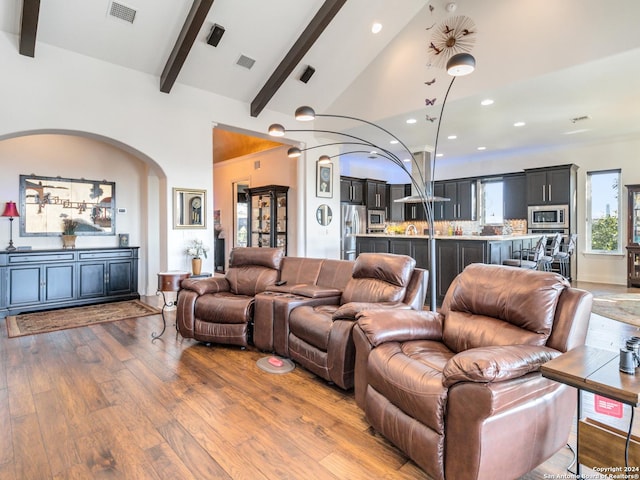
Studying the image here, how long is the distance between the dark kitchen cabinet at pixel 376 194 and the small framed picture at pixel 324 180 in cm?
249

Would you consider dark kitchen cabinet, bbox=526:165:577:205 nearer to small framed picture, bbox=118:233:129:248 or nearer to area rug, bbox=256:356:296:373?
area rug, bbox=256:356:296:373

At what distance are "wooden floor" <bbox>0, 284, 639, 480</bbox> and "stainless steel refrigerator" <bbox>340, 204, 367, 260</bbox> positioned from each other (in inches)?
196

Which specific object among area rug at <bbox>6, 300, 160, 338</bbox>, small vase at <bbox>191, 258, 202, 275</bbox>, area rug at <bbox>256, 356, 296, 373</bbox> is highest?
small vase at <bbox>191, 258, 202, 275</bbox>

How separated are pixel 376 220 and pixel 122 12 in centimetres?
722

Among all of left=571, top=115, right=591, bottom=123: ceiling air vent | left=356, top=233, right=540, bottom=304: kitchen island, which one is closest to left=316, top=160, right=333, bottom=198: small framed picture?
left=356, top=233, right=540, bottom=304: kitchen island

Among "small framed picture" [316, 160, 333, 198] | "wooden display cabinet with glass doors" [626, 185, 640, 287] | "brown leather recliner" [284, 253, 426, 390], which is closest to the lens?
"brown leather recliner" [284, 253, 426, 390]

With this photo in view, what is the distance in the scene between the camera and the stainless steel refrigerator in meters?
8.19

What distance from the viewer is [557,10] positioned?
3.93 m

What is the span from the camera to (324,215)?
23.6 feet

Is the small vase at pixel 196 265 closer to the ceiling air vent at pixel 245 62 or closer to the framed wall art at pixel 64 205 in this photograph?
the framed wall art at pixel 64 205

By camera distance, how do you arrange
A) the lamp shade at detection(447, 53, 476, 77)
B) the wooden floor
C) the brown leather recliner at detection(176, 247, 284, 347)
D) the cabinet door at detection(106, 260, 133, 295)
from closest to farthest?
1. the wooden floor
2. the lamp shade at detection(447, 53, 476, 77)
3. the brown leather recliner at detection(176, 247, 284, 347)
4. the cabinet door at detection(106, 260, 133, 295)

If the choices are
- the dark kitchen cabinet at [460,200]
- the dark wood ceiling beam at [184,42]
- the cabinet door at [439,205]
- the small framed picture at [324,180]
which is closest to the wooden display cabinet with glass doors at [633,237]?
the dark kitchen cabinet at [460,200]

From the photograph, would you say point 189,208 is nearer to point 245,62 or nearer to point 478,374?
point 245,62

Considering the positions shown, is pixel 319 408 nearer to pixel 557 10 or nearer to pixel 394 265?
pixel 394 265
